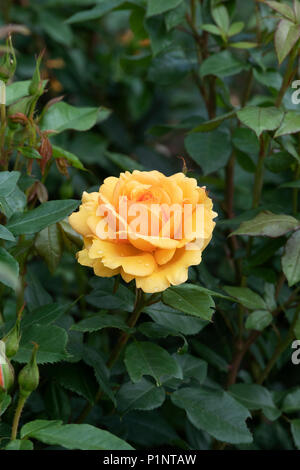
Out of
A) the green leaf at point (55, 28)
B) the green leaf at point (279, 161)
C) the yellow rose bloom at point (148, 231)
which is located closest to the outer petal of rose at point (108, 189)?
the yellow rose bloom at point (148, 231)

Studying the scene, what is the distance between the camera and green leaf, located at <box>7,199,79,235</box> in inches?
29.0

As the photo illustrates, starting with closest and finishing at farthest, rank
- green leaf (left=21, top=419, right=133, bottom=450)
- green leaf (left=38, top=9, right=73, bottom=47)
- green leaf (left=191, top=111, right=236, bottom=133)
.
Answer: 1. green leaf (left=21, top=419, right=133, bottom=450)
2. green leaf (left=191, top=111, right=236, bottom=133)
3. green leaf (left=38, top=9, right=73, bottom=47)

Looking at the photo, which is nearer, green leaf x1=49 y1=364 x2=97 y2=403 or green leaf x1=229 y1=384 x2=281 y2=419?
green leaf x1=49 y1=364 x2=97 y2=403

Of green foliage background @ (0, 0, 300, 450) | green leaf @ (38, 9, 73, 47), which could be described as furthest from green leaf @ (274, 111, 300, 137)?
green leaf @ (38, 9, 73, 47)

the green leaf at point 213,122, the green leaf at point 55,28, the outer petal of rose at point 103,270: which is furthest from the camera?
the green leaf at point 55,28

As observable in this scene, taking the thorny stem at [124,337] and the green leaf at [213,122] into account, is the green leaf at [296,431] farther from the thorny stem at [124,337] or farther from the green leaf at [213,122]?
the green leaf at [213,122]

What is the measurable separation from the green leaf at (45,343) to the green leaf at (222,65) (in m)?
0.52

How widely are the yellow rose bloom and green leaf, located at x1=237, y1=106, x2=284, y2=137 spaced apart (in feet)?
0.60

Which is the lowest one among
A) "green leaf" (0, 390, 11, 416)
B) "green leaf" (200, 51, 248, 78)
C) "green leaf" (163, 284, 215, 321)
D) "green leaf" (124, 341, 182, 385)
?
"green leaf" (124, 341, 182, 385)

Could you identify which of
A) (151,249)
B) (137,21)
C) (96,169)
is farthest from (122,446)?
(96,169)

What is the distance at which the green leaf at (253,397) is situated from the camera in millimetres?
997

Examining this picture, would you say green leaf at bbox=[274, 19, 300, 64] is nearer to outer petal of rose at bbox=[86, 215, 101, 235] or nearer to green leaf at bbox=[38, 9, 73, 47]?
outer petal of rose at bbox=[86, 215, 101, 235]

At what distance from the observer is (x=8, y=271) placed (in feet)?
2.21

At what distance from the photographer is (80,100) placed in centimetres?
185
